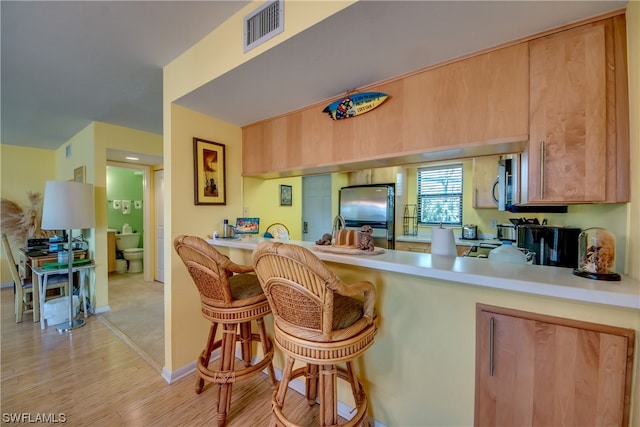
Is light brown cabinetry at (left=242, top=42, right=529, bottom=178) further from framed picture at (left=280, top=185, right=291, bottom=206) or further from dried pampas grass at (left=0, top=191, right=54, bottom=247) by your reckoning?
dried pampas grass at (left=0, top=191, right=54, bottom=247)

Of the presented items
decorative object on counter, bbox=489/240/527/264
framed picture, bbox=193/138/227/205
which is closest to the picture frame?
framed picture, bbox=193/138/227/205

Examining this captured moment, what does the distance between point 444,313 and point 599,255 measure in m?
0.65

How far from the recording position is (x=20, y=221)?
12.6ft

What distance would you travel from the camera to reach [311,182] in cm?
432

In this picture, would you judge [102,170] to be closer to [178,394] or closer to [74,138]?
[74,138]

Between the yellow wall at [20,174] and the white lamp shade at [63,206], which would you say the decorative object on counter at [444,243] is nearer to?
the white lamp shade at [63,206]

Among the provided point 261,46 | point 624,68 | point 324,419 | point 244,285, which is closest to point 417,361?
point 324,419

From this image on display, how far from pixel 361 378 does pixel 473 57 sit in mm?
1935

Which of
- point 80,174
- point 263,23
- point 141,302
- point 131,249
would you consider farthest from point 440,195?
point 131,249

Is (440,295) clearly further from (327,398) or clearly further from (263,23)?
(263,23)

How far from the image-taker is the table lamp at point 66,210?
286 centimetres

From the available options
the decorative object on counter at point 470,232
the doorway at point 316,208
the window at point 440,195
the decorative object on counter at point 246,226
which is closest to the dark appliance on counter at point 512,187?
the decorative object on counter at point 470,232

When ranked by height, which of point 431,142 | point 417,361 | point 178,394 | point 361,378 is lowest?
point 178,394
